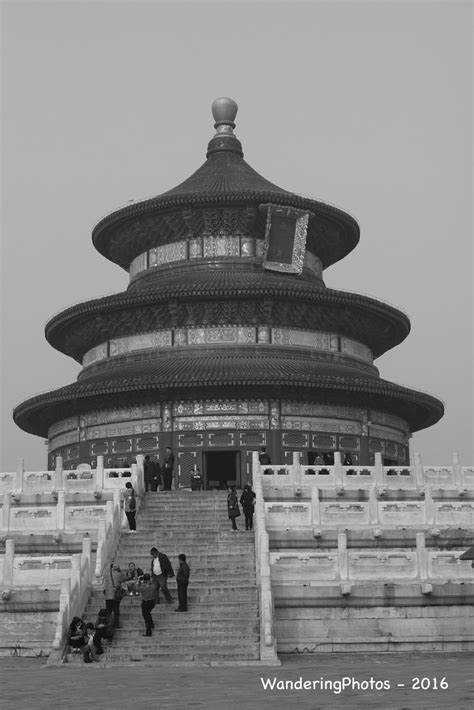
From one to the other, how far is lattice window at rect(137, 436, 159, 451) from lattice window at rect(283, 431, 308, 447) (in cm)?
458

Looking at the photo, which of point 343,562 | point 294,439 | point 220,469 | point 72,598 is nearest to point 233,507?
point 343,562

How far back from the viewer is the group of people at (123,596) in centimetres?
2028

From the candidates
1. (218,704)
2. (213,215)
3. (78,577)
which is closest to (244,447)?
(213,215)

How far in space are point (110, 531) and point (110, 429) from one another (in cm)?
2027

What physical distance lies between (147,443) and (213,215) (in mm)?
10271

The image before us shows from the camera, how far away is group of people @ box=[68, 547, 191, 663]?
20281mm

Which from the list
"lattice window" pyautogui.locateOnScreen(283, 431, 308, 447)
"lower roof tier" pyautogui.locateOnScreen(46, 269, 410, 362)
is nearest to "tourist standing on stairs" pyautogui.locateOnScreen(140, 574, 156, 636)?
"lattice window" pyautogui.locateOnScreen(283, 431, 308, 447)

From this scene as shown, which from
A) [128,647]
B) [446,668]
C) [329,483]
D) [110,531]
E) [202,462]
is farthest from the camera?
[202,462]

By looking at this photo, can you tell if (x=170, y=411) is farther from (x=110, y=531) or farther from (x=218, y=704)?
(x=218, y=704)

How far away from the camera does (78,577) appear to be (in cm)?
2164

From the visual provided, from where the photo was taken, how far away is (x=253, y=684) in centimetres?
1664

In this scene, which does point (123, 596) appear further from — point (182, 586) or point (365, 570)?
point (365, 570)

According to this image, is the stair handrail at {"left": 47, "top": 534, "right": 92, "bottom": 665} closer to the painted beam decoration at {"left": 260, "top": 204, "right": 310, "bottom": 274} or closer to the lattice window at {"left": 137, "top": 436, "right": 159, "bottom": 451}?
the lattice window at {"left": 137, "top": 436, "right": 159, "bottom": 451}

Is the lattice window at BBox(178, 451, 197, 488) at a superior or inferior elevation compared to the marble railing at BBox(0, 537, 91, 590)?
superior
